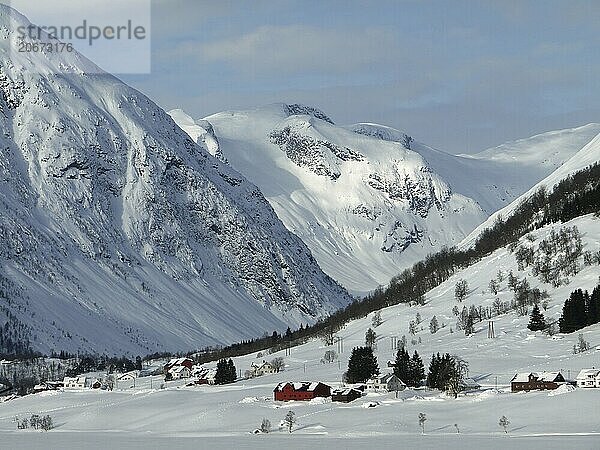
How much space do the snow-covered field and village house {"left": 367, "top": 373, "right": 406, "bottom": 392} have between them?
1324 mm

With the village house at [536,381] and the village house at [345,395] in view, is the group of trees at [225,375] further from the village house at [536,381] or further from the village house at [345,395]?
the village house at [536,381]

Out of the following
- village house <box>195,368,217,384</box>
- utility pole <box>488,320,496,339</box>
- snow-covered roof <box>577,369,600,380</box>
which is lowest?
snow-covered roof <box>577,369,600,380</box>

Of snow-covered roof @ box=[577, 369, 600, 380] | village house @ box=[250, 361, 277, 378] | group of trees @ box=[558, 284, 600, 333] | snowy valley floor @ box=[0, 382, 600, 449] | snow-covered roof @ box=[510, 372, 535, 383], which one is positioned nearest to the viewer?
snowy valley floor @ box=[0, 382, 600, 449]

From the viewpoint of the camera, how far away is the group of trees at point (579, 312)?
175 metres

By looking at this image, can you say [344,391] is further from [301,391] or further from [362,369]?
[362,369]

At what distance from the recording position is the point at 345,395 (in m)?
143

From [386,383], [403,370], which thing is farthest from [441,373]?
[386,383]

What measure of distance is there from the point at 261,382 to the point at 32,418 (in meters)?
37.7

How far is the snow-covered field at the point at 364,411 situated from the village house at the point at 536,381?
2.36 m

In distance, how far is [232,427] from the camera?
12725cm

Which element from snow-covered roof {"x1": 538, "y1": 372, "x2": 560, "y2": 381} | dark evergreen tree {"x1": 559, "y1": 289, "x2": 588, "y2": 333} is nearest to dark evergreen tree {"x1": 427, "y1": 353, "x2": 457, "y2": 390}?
snow-covered roof {"x1": 538, "y1": 372, "x2": 560, "y2": 381}

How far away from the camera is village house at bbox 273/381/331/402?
146 m

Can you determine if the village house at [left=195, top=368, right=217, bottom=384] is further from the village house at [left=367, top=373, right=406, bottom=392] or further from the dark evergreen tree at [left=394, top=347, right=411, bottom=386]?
the dark evergreen tree at [left=394, top=347, right=411, bottom=386]

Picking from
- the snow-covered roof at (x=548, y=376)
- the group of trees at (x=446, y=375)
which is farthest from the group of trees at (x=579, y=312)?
the snow-covered roof at (x=548, y=376)
